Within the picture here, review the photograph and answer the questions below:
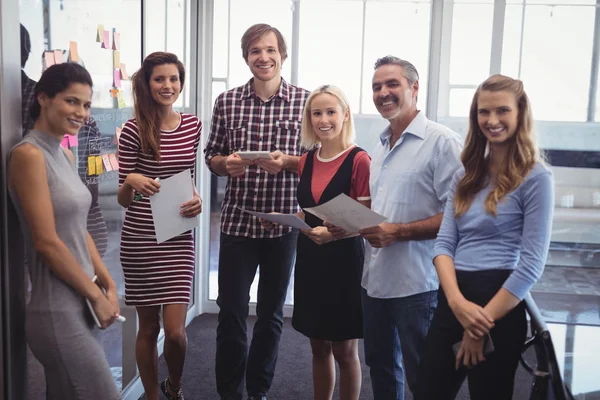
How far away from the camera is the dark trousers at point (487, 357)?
5.48ft

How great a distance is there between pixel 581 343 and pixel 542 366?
928mm

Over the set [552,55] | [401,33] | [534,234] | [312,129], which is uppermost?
[401,33]

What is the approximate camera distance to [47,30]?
1.99m

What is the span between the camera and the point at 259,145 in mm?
2768

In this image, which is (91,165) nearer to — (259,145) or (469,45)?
(259,145)

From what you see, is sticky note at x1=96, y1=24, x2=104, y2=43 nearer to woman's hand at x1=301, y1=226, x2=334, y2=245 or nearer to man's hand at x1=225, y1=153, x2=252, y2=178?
man's hand at x1=225, y1=153, x2=252, y2=178

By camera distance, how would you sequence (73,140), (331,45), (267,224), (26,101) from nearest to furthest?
(26,101) < (73,140) < (267,224) < (331,45)

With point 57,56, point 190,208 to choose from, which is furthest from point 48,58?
point 190,208

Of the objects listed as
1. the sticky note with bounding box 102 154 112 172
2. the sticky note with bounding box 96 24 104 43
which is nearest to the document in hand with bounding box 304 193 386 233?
the sticky note with bounding box 102 154 112 172

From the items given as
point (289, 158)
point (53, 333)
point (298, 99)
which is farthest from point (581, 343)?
point (53, 333)

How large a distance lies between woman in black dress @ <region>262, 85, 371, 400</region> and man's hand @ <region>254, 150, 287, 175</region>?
0.13m

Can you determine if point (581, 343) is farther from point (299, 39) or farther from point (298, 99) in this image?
point (299, 39)

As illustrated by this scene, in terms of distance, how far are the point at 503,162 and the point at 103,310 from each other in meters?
1.23

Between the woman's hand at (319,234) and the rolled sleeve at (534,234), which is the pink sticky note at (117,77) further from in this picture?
the rolled sleeve at (534,234)
